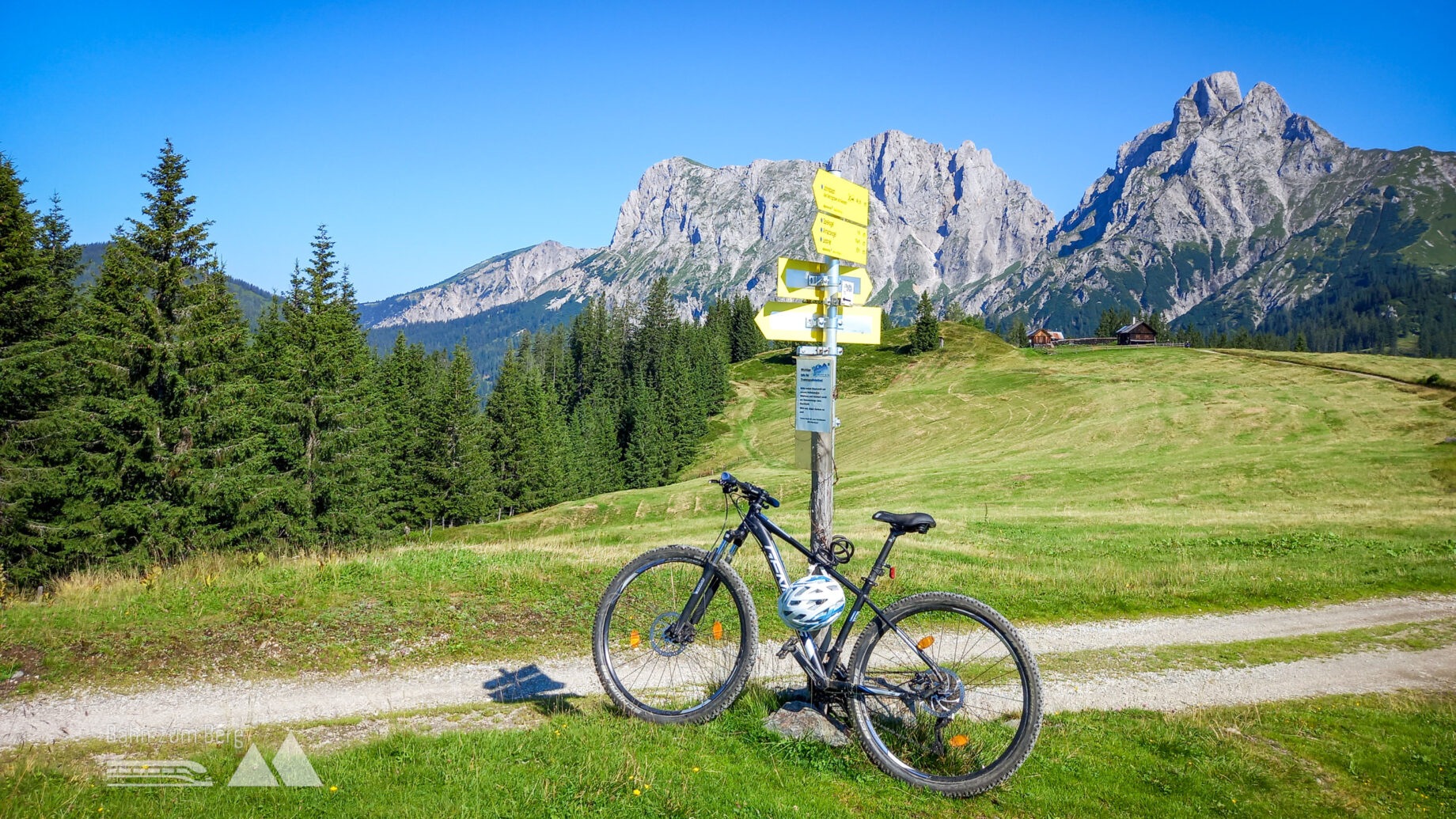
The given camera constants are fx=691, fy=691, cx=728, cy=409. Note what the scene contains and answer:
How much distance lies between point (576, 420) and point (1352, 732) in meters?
89.1

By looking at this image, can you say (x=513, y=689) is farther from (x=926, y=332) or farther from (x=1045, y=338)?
(x=1045, y=338)

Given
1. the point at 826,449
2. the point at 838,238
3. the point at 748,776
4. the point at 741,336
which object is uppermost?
the point at 741,336

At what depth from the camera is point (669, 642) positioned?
22.2 ft

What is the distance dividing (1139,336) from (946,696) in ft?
514

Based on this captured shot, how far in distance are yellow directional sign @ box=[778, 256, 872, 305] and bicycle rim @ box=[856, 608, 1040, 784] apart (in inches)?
148

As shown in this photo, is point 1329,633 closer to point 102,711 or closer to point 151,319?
point 102,711

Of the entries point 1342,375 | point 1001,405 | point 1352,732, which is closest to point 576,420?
point 1001,405

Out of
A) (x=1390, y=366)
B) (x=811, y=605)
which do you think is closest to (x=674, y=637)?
(x=811, y=605)

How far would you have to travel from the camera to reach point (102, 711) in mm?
7867

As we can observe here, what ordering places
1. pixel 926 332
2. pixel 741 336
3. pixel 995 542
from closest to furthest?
pixel 995 542
pixel 926 332
pixel 741 336

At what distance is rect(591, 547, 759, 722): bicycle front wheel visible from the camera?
6.41 meters

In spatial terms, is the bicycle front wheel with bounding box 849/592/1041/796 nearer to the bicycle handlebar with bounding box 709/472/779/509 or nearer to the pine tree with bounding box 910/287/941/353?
the bicycle handlebar with bounding box 709/472/779/509

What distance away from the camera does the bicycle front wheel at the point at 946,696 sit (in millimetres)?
5477

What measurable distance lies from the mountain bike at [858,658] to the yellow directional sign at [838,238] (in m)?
2.83
